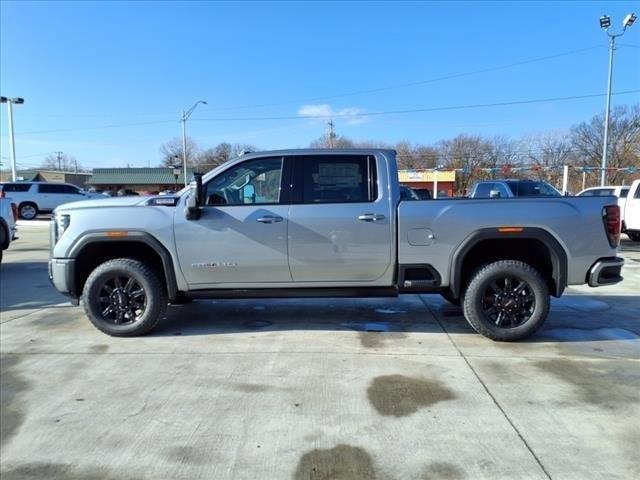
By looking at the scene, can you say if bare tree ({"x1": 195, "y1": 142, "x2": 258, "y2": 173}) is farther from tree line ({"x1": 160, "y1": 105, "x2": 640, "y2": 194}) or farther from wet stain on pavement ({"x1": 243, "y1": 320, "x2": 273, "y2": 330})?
wet stain on pavement ({"x1": 243, "y1": 320, "x2": 273, "y2": 330})

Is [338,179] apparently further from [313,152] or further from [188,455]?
[188,455]

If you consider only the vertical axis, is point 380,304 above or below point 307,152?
below

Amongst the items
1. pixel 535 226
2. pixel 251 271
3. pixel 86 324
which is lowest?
pixel 86 324

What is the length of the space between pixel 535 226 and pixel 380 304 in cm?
256

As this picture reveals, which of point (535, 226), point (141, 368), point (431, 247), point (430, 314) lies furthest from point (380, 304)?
point (141, 368)

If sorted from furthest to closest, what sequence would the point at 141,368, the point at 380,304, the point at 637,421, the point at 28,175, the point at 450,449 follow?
the point at 28,175, the point at 380,304, the point at 141,368, the point at 637,421, the point at 450,449

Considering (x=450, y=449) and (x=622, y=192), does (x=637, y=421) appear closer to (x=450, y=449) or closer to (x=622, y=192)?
(x=450, y=449)

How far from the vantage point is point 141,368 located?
4645 millimetres

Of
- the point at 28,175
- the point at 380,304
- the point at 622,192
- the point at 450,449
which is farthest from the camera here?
the point at 28,175

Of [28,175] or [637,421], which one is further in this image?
[28,175]

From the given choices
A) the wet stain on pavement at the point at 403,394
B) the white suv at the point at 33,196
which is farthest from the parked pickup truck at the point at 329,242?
the white suv at the point at 33,196

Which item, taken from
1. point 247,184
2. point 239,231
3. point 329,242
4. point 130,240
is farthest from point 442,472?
point 130,240

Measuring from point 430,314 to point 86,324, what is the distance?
4266 mm

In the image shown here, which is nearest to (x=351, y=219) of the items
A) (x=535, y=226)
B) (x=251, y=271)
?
(x=251, y=271)
